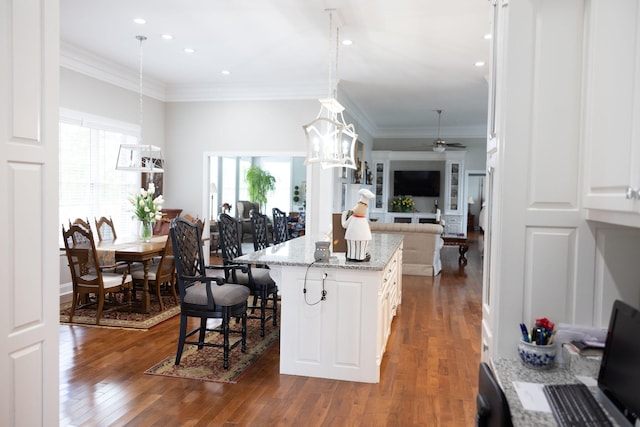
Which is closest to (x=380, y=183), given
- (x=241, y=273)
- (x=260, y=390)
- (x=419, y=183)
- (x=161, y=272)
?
(x=419, y=183)

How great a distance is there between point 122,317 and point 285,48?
367 centimetres

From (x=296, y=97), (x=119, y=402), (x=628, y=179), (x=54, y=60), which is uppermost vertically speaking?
(x=296, y=97)

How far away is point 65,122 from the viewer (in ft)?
20.3

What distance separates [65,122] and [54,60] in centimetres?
466

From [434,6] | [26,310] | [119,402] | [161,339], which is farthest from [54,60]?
[434,6]

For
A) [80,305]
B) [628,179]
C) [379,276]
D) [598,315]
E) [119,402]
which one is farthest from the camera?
[80,305]

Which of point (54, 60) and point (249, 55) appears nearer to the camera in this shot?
point (54, 60)

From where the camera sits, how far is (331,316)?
11.7 feet

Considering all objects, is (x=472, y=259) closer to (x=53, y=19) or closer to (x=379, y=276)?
(x=379, y=276)

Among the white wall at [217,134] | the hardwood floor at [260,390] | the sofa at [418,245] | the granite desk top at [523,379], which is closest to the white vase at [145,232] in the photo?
the hardwood floor at [260,390]

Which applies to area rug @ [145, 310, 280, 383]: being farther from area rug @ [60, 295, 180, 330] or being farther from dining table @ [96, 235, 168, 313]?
Result: dining table @ [96, 235, 168, 313]

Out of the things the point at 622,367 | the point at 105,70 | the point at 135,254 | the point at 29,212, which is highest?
the point at 105,70

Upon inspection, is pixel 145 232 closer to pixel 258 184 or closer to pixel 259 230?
pixel 259 230

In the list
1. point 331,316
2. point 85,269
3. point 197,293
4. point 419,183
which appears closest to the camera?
point 331,316
